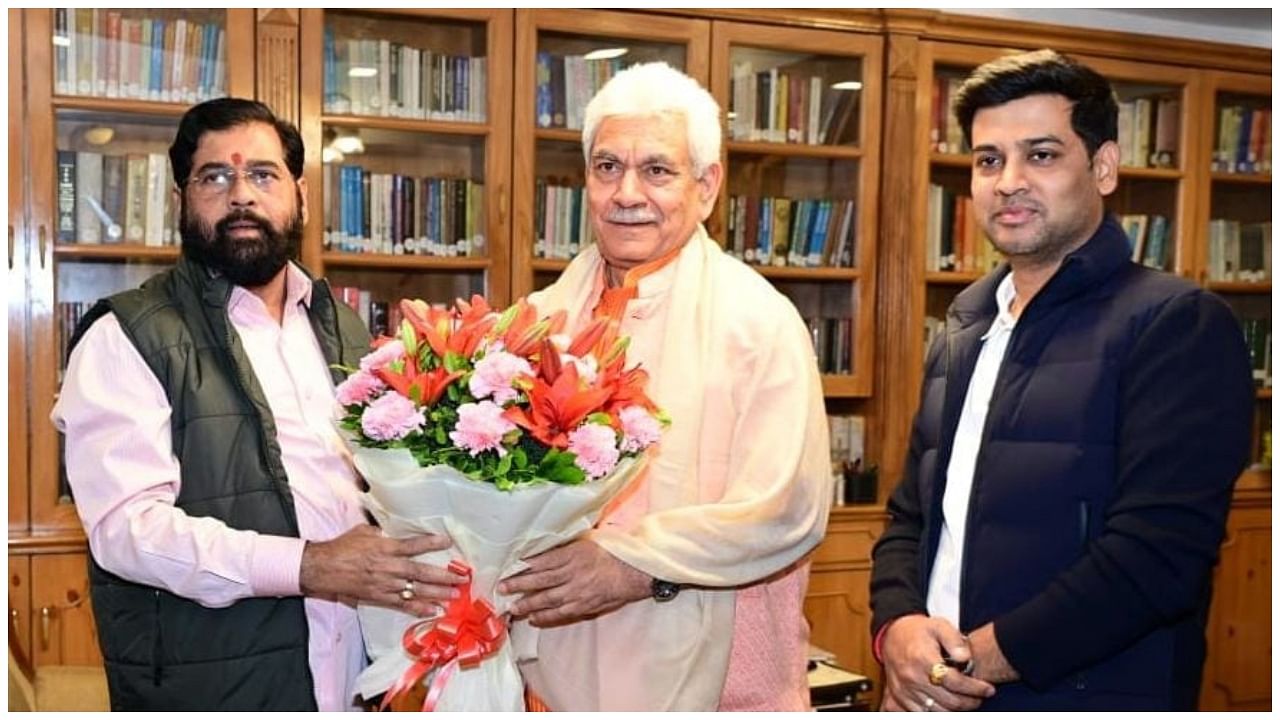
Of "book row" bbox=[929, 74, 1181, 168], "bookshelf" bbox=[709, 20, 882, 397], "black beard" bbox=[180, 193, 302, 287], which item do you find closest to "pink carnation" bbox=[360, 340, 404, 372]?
"black beard" bbox=[180, 193, 302, 287]

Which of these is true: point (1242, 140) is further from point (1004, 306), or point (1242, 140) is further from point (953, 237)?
point (1004, 306)

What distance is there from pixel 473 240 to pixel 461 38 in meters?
0.59

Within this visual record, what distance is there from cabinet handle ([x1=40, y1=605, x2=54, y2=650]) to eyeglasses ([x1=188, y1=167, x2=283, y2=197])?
5.42ft

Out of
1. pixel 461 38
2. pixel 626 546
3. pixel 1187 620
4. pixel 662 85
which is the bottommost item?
pixel 1187 620

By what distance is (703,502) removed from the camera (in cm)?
186

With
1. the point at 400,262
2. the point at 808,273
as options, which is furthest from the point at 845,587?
the point at 400,262

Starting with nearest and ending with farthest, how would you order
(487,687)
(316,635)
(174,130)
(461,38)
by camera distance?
(487,687)
(316,635)
(174,130)
(461,38)

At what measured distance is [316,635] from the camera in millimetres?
1962

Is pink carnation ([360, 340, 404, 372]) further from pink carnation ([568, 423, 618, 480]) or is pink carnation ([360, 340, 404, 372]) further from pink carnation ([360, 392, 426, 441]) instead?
pink carnation ([568, 423, 618, 480])

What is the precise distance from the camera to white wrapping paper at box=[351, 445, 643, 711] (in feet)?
4.80

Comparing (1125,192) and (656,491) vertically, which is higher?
(1125,192)

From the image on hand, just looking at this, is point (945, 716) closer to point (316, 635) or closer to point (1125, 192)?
point (316, 635)

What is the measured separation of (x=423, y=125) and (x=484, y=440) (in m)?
2.34

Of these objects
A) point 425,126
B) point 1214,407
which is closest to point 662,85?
point 1214,407
